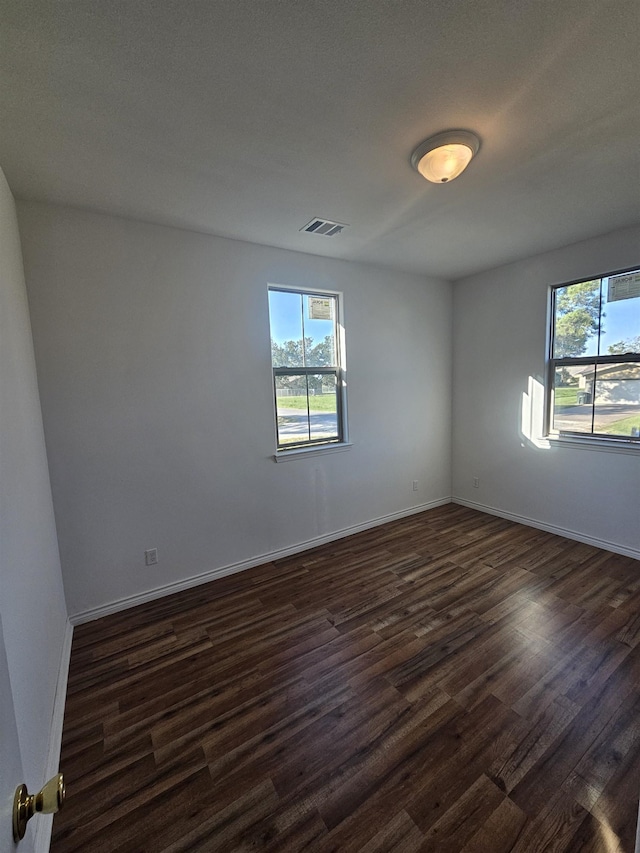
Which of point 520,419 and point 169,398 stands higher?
point 169,398

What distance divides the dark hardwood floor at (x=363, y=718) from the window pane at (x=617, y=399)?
1182 millimetres

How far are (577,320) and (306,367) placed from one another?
8.30ft

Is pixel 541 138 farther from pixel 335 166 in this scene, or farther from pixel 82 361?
pixel 82 361

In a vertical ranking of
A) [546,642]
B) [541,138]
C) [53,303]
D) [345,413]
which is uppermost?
[541,138]

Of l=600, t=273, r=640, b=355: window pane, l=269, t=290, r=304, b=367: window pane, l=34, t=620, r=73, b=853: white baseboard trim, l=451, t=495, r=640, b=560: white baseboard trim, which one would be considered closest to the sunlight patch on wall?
l=600, t=273, r=640, b=355: window pane

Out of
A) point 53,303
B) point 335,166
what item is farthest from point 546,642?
point 53,303

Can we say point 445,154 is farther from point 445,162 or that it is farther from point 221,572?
point 221,572

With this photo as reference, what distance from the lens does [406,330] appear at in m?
3.87

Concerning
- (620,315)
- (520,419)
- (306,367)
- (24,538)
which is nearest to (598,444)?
(520,419)

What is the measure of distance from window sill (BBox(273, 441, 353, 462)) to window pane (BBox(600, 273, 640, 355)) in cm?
243

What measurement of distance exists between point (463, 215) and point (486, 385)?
6.49 ft

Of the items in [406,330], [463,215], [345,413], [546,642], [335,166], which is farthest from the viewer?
[406,330]

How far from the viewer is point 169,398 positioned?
8.54 ft

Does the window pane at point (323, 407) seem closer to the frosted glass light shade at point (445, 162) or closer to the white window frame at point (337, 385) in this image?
the white window frame at point (337, 385)
